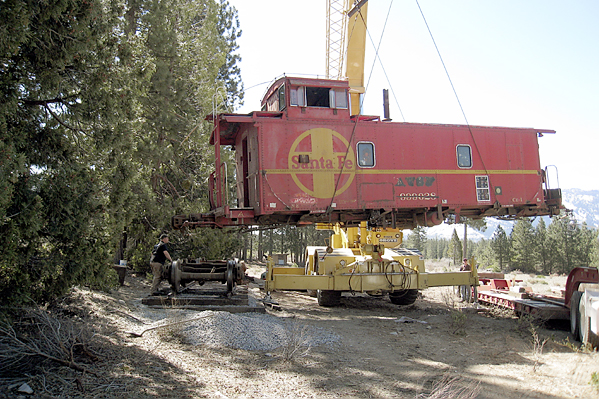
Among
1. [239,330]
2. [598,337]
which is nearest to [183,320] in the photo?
[239,330]

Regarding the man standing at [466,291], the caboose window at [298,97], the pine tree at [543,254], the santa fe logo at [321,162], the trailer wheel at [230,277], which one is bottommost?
the pine tree at [543,254]

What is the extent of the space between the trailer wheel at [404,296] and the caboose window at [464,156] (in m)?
4.33

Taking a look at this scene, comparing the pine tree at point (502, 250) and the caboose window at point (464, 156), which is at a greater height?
the caboose window at point (464, 156)

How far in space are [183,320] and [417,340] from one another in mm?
4668

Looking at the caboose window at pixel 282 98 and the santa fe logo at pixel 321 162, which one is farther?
the caboose window at pixel 282 98

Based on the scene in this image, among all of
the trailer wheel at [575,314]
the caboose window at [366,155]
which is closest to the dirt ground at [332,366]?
the trailer wheel at [575,314]

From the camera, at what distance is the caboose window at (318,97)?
10.8 m

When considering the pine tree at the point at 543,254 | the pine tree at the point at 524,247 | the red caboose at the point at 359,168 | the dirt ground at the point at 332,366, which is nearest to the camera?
the dirt ground at the point at 332,366

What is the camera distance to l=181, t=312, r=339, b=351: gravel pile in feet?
22.9

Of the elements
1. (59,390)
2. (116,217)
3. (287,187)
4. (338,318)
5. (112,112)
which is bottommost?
(338,318)

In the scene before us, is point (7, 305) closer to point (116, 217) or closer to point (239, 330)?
point (116, 217)

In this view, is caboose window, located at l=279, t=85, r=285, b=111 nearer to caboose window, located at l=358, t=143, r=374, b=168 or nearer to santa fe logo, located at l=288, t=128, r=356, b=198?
santa fe logo, located at l=288, t=128, r=356, b=198

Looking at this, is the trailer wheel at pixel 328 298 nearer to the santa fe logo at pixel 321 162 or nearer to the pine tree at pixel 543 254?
the santa fe logo at pixel 321 162

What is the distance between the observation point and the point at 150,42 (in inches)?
597
